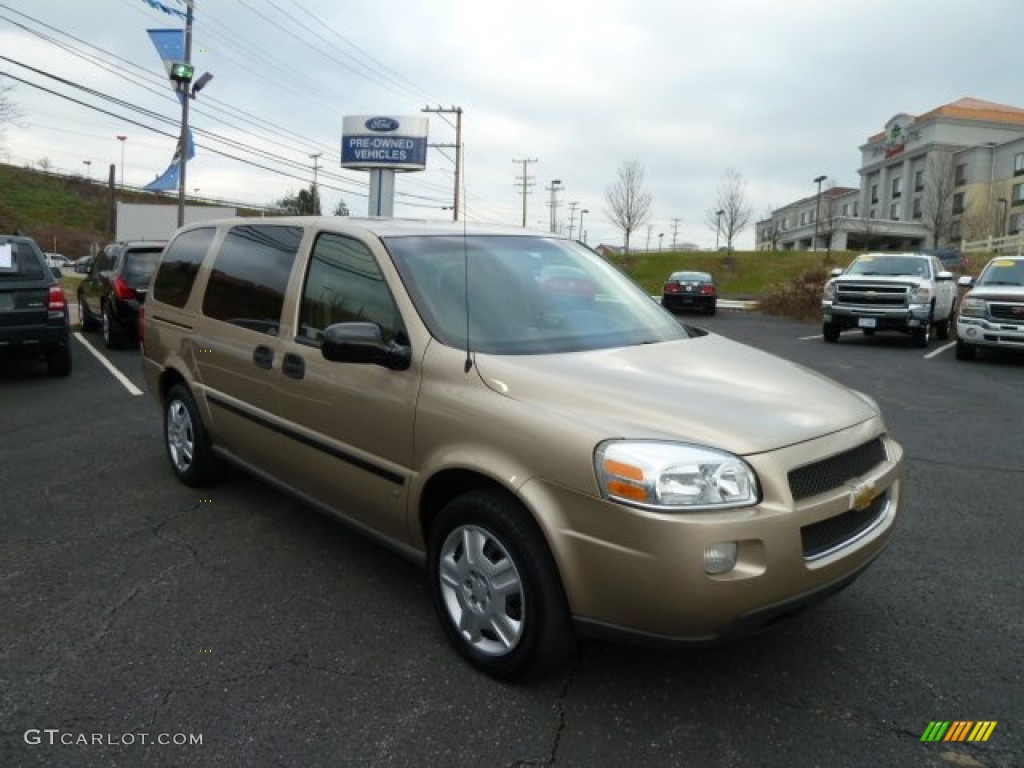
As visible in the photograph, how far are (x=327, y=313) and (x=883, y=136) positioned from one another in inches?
3507

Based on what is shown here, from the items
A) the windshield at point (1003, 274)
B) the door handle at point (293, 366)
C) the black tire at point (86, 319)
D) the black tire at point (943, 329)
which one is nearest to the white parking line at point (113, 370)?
the black tire at point (86, 319)

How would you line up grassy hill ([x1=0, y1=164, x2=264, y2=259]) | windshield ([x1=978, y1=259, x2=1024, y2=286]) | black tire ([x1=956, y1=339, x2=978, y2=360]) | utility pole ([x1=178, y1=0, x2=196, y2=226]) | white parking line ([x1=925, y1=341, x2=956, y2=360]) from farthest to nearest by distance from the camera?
1. grassy hill ([x1=0, y1=164, x2=264, y2=259])
2. utility pole ([x1=178, y1=0, x2=196, y2=226])
3. white parking line ([x1=925, y1=341, x2=956, y2=360])
4. black tire ([x1=956, y1=339, x2=978, y2=360])
5. windshield ([x1=978, y1=259, x2=1024, y2=286])

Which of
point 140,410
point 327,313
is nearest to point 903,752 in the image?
Result: point 327,313

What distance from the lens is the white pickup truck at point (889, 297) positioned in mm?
14914

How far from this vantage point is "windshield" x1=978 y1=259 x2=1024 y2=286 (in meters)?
13.1

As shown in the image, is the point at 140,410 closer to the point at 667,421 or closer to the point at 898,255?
the point at 667,421

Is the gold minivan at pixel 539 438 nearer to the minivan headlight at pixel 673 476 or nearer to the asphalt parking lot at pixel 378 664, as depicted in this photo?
the minivan headlight at pixel 673 476

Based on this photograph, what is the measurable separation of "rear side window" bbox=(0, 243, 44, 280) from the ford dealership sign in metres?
36.2

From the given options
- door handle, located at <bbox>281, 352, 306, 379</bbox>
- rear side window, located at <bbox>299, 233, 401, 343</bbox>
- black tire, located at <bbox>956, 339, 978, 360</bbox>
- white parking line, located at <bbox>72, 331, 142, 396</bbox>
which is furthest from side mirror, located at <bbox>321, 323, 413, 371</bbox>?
black tire, located at <bbox>956, 339, 978, 360</bbox>

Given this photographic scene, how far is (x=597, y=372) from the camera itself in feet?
9.62

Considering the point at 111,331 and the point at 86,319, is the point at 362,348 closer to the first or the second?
the point at 111,331

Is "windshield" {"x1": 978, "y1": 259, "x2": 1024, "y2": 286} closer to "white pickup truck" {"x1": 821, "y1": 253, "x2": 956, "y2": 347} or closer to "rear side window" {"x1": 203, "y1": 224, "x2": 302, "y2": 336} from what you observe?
"white pickup truck" {"x1": 821, "y1": 253, "x2": 956, "y2": 347}

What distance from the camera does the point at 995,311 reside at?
1262 cm

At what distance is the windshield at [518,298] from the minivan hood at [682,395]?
18 centimetres
